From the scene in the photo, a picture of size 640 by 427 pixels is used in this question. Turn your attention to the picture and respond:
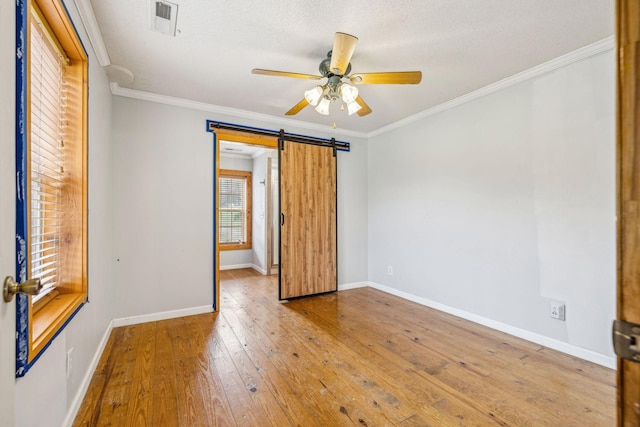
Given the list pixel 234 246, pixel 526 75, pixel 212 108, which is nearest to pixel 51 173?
pixel 212 108

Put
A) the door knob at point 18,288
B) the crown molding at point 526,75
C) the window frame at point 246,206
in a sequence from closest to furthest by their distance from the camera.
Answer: the door knob at point 18,288 < the crown molding at point 526,75 < the window frame at point 246,206

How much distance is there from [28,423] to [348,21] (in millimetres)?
2541

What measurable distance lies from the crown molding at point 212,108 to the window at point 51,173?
1.23 m

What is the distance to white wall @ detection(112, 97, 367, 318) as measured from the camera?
290cm

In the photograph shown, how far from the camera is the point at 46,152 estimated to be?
151 centimetres

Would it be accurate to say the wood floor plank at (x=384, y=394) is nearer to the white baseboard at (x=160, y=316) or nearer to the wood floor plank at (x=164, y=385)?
the wood floor plank at (x=164, y=385)

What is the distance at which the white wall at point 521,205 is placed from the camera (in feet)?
7.07

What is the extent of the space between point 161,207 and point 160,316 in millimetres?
1168

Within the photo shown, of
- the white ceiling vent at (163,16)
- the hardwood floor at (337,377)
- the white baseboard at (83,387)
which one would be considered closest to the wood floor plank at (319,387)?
the hardwood floor at (337,377)

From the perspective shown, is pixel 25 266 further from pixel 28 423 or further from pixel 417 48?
pixel 417 48

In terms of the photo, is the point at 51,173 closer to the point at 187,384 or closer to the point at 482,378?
the point at 187,384

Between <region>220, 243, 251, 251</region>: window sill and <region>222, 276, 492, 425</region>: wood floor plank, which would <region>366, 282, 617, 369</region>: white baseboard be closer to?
<region>222, 276, 492, 425</region>: wood floor plank

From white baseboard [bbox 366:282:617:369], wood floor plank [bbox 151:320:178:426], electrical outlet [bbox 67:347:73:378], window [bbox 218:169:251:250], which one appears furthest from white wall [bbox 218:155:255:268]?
electrical outlet [bbox 67:347:73:378]

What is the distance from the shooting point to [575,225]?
227 centimetres
